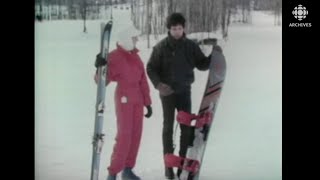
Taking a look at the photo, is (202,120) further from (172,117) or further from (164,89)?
(164,89)

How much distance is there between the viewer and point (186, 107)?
361cm

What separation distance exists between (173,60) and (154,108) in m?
0.30

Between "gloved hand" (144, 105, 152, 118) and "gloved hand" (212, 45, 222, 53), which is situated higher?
"gloved hand" (212, 45, 222, 53)

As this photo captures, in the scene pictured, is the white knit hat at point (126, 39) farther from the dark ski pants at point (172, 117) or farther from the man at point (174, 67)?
the dark ski pants at point (172, 117)

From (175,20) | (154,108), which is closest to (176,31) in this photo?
(175,20)

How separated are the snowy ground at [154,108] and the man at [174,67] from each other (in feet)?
0.15

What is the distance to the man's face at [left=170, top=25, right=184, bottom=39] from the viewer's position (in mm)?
3562

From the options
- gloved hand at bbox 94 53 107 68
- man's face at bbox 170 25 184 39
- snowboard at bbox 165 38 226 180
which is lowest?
snowboard at bbox 165 38 226 180

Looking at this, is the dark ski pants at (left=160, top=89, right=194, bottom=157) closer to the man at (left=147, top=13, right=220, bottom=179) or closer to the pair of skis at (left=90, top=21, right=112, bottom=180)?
the man at (left=147, top=13, right=220, bottom=179)


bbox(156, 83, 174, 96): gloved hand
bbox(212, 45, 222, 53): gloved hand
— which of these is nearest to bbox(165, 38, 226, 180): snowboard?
bbox(212, 45, 222, 53): gloved hand

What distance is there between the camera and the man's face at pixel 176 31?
3.56 m
